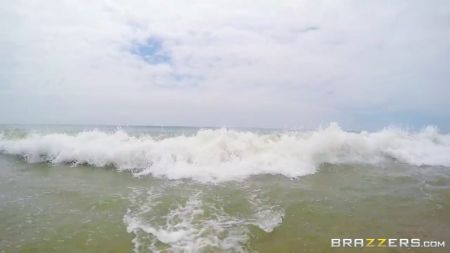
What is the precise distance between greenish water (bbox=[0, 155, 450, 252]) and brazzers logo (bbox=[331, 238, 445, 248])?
14 cm

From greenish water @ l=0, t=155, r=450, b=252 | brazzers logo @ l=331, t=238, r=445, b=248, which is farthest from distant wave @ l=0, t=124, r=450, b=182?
brazzers logo @ l=331, t=238, r=445, b=248

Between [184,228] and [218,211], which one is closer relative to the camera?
[184,228]

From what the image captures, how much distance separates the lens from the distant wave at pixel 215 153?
35.8 feet

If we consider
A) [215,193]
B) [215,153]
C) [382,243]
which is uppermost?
[215,153]

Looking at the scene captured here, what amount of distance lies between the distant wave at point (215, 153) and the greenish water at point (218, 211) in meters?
1.09

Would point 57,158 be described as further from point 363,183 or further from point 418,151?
point 418,151

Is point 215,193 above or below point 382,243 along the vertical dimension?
above

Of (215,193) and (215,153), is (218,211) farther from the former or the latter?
(215,153)

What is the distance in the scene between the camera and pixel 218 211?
6.62 metres

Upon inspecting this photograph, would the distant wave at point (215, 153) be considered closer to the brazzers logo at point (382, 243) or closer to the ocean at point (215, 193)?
the ocean at point (215, 193)

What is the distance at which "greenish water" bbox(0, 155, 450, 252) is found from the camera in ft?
16.8

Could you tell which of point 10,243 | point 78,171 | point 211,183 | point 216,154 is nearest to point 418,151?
point 216,154

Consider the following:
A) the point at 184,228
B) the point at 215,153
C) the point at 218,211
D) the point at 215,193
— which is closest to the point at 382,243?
the point at 218,211

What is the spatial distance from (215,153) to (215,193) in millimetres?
4227
